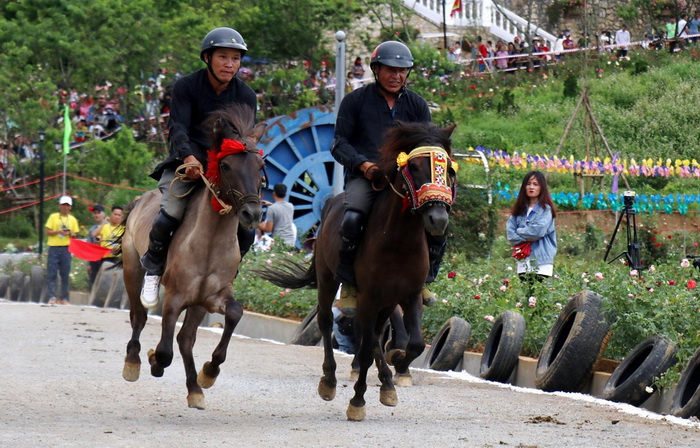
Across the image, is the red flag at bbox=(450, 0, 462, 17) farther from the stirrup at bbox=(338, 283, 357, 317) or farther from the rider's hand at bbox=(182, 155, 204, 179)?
the rider's hand at bbox=(182, 155, 204, 179)

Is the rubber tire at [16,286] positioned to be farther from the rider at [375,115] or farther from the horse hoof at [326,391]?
the horse hoof at [326,391]

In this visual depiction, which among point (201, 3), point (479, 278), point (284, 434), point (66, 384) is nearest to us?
point (284, 434)

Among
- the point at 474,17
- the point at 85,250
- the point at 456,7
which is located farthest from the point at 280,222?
the point at 474,17

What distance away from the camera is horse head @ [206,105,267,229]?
29.2 feet

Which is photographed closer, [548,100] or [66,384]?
[66,384]

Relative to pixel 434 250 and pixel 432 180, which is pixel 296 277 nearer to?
pixel 434 250

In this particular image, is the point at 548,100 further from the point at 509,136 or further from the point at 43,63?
the point at 43,63

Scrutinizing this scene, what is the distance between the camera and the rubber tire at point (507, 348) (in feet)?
38.2

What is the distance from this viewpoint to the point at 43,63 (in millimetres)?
43344

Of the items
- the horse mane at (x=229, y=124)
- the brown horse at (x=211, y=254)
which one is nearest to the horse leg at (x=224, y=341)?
the brown horse at (x=211, y=254)

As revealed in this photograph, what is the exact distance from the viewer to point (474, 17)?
5462 centimetres

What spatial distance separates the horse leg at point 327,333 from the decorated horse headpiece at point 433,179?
1650mm

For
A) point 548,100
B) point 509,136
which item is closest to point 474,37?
point 548,100

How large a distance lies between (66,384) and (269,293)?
8.24m
